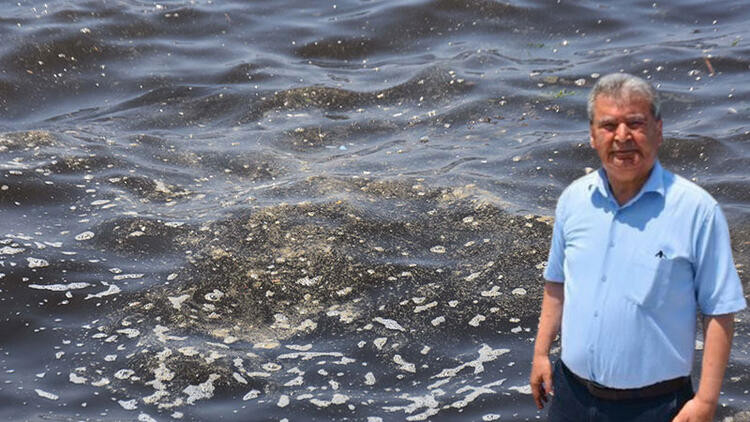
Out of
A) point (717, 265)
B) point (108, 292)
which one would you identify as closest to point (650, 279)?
point (717, 265)

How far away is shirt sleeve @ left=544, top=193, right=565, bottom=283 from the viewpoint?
3527mm

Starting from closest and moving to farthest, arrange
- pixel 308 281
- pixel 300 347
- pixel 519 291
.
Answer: pixel 300 347
pixel 519 291
pixel 308 281

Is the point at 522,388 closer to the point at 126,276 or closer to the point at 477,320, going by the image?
the point at 477,320

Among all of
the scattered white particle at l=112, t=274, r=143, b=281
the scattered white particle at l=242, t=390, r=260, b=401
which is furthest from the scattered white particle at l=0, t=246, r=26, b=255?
the scattered white particle at l=242, t=390, r=260, b=401

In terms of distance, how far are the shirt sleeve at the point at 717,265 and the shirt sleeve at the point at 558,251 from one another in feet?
1.58

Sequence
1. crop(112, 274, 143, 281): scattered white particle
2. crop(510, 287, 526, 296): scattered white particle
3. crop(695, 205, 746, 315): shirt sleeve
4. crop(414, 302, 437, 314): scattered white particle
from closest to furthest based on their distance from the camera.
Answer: crop(695, 205, 746, 315): shirt sleeve
crop(414, 302, 437, 314): scattered white particle
crop(510, 287, 526, 296): scattered white particle
crop(112, 274, 143, 281): scattered white particle

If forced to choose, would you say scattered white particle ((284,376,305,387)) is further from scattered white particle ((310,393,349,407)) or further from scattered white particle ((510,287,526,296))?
scattered white particle ((510,287,526,296))

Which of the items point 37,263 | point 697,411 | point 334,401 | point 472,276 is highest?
point 37,263

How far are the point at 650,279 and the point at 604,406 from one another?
0.43 meters

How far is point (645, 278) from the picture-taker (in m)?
3.23

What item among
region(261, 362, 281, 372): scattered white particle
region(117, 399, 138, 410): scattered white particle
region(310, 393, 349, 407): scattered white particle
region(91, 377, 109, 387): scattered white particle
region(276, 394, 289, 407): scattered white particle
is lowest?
region(310, 393, 349, 407): scattered white particle

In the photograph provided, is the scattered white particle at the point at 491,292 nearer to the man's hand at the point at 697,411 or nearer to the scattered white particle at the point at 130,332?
the scattered white particle at the point at 130,332

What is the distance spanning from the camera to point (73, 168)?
8.24m

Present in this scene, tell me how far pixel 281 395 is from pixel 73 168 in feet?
11.3
